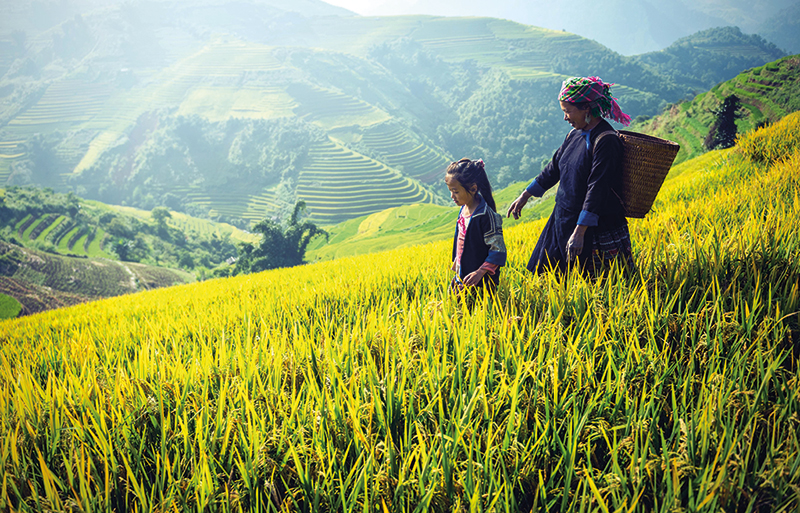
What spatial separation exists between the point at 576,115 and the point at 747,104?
45.6 m

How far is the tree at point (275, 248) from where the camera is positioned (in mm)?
64688

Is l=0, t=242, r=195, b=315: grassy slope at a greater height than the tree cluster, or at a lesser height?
lesser

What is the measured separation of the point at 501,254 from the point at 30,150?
286769 mm

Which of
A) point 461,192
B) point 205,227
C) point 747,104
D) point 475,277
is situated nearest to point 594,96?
point 461,192

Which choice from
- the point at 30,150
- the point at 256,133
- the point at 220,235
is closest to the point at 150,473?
the point at 220,235

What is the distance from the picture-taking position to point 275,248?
2566 inches

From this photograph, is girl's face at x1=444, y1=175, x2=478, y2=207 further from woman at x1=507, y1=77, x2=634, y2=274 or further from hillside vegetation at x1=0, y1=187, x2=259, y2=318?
hillside vegetation at x1=0, y1=187, x2=259, y2=318

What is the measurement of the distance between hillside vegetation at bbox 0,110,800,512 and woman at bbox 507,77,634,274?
24cm

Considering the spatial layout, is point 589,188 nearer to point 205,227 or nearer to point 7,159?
point 205,227

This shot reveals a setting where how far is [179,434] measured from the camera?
140 centimetres

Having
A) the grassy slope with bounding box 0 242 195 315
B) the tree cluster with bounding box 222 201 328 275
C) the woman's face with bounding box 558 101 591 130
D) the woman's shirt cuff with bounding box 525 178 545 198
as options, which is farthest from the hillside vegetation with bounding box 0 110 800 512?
the grassy slope with bounding box 0 242 195 315

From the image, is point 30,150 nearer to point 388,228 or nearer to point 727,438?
point 388,228

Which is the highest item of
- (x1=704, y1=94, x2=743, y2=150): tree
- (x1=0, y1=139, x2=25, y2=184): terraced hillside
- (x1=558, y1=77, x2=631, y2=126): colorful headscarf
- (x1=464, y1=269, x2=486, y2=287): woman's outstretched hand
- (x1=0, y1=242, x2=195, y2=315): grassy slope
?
(x1=0, y1=139, x2=25, y2=184): terraced hillside

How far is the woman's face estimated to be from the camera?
95.5 inches
